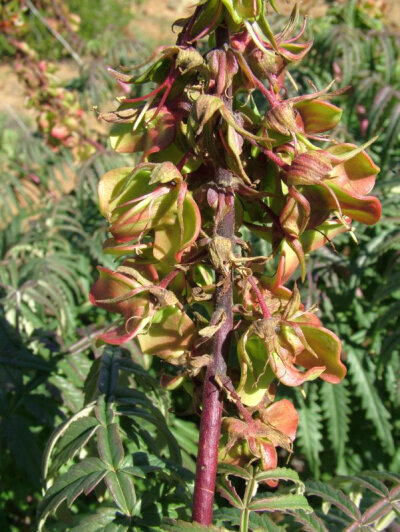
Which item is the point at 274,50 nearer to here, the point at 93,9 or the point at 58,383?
the point at 58,383

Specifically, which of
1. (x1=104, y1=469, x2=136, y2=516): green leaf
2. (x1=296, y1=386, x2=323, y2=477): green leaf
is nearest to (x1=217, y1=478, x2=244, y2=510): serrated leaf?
(x1=104, y1=469, x2=136, y2=516): green leaf

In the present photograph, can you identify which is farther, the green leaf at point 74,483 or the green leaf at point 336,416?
the green leaf at point 336,416

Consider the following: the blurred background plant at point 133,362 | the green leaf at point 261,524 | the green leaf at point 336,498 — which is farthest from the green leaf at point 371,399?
the green leaf at point 261,524

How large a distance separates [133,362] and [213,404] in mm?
455

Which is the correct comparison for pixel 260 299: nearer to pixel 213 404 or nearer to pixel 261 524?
pixel 213 404

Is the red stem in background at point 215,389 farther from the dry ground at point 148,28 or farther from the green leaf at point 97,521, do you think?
the dry ground at point 148,28

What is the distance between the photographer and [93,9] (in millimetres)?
10078

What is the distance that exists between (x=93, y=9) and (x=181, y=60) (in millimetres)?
10515

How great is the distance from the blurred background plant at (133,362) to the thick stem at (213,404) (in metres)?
0.07

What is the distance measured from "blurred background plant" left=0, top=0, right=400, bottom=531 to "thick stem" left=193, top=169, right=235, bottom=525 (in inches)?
2.7

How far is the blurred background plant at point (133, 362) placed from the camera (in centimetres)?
94

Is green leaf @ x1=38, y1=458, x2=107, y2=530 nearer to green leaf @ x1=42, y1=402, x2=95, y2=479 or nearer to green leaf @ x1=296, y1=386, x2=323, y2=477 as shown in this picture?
green leaf @ x1=42, y1=402, x2=95, y2=479

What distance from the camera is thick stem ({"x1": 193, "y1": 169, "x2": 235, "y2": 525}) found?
2.54 feet

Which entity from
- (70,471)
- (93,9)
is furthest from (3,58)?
(70,471)
